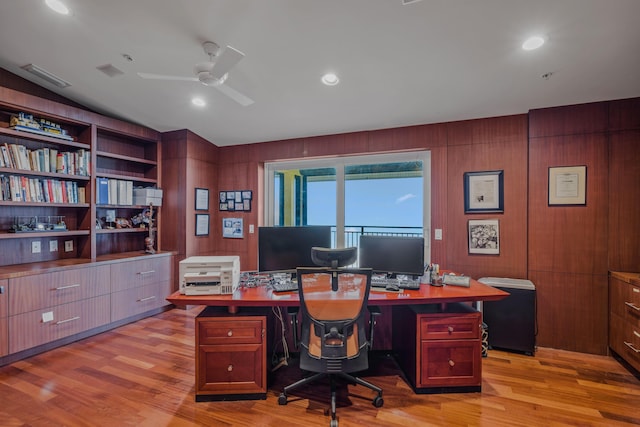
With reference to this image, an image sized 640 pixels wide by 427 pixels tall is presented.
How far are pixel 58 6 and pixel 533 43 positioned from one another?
3.44m

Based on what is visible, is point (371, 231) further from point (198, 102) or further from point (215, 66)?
point (215, 66)

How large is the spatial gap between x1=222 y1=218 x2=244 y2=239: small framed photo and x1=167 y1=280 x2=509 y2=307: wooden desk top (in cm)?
234

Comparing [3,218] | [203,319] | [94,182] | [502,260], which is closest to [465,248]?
[502,260]

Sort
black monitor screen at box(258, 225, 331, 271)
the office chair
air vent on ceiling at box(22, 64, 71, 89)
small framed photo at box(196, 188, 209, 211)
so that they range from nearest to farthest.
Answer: the office chair < black monitor screen at box(258, 225, 331, 271) < air vent on ceiling at box(22, 64, 71, 89) < small framed photo at box(196, 188, 209, 211)

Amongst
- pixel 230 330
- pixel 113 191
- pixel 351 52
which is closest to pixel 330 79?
pixel 351 52

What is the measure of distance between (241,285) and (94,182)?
2.45 meters

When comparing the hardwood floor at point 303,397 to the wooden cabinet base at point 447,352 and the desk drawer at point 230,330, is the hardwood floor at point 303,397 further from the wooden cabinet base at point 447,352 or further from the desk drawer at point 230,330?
the desk drawer at point 230,330

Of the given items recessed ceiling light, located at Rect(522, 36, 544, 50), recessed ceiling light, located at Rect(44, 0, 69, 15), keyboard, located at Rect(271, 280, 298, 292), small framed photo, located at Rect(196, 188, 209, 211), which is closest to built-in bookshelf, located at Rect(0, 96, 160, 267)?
small framed photo, located at Rect(196, 188, 209, 211)

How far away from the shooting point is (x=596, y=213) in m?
2.81

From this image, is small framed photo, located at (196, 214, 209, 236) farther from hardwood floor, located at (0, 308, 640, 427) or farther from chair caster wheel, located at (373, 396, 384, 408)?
chair caster wheel, located at (373, 396, 384, 408)

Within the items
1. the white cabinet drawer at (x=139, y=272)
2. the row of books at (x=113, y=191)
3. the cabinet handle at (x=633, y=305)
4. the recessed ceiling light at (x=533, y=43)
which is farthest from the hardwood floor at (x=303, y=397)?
the recessed ceiling light at (x=533, y=43)

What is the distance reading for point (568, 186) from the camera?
2885mm

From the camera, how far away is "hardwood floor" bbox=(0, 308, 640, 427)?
1.93m

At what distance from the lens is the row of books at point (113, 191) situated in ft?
11.6
